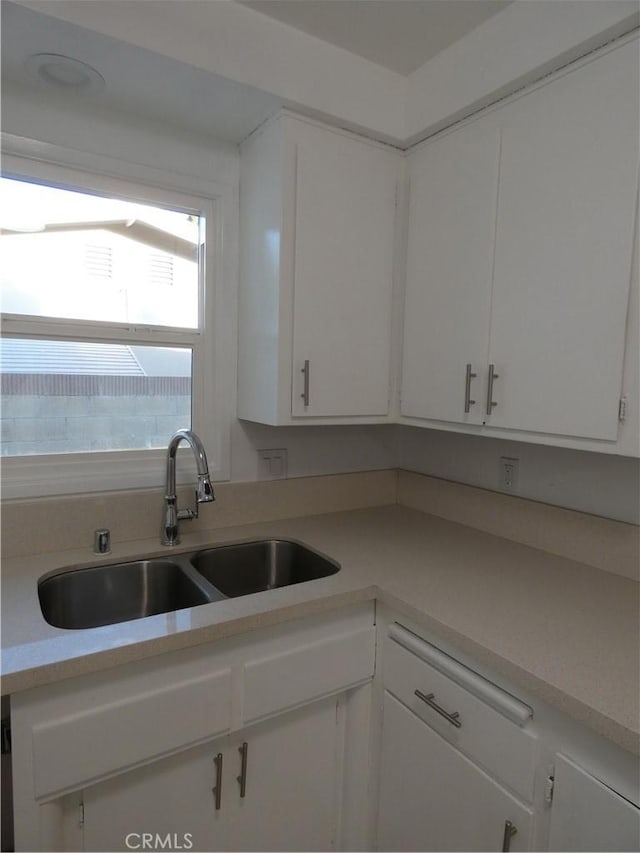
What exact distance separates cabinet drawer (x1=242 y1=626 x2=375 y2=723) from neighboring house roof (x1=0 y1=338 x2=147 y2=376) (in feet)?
3.36

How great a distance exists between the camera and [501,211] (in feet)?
4.71

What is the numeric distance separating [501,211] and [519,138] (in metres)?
0.19

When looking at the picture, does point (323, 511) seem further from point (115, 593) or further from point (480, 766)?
point (480, 766)

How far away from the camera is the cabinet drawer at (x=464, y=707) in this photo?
1.00m

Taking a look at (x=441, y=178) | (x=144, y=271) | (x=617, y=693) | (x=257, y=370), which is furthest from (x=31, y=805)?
(x=441, y=178)

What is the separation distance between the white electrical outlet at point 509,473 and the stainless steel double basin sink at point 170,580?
73 centimetres

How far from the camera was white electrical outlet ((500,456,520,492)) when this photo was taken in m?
1.77

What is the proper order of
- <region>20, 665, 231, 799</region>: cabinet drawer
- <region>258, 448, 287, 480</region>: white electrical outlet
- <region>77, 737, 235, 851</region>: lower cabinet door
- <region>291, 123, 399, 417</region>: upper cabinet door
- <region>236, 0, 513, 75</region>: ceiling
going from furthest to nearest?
<region>258, 448, 287, 480</region>: white electrical outlet
<region>291, 123, 399, 417</region>: upper cabinet door
<region>236, 0, 513, 75</region>: ceiling
<region>77, 737, 235, 851</region>: lower cabinet door
<region>20, 665, 231, 799</region>: cabinet drawer

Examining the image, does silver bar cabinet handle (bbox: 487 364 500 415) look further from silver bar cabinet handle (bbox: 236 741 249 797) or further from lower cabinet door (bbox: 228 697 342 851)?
silver bar cabinet handle (bbox: 236 741 249 797)

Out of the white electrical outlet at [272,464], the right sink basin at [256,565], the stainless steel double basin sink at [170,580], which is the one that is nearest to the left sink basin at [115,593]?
the stainless steel double basin sink at [170,580]

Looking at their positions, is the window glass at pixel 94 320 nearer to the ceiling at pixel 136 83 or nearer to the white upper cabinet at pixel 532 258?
the ceiling at pixel 136 83

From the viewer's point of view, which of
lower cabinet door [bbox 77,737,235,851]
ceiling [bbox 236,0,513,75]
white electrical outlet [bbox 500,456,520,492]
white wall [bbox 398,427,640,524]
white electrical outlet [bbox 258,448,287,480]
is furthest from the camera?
white electrical outlet [bbox 258,448,287,480]

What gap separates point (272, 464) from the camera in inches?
76.2

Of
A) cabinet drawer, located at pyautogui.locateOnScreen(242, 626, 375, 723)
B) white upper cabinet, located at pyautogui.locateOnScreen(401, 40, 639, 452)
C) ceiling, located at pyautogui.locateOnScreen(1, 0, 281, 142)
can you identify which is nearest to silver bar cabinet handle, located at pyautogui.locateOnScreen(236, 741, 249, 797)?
cabinet drawer, located at pyautogui.locateOnScreen(242, 626, 375, 723)
